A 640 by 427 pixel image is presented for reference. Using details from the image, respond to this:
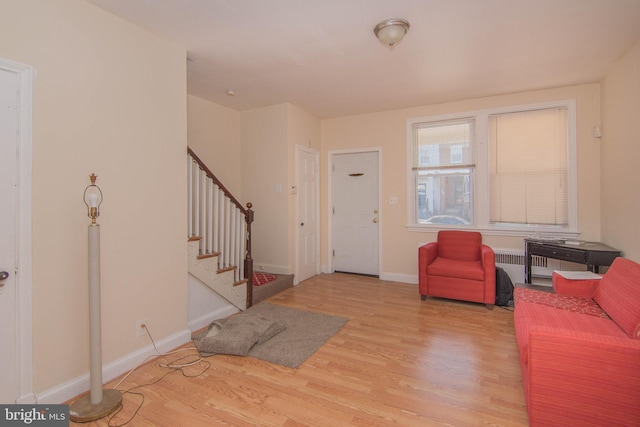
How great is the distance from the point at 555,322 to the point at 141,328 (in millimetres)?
3065

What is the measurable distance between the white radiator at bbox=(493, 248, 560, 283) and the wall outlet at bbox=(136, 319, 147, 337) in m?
4.25

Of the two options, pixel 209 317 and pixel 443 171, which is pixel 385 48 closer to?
pixel 443 171

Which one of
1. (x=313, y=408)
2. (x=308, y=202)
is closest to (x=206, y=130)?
(x=308, y=202)

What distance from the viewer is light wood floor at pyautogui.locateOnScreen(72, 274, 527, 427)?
1.89 m

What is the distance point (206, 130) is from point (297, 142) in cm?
131

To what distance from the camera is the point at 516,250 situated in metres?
4.22

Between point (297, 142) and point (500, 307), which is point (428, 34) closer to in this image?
point (297, 142)

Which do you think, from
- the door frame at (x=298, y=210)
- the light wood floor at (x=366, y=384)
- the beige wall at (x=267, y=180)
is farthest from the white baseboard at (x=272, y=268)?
the light wood floor at (x=366, y=384)

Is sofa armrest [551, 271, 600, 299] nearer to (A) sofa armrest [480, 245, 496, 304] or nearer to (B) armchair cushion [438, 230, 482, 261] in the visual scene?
(A) sofa armrest [480, 245, 496, 304]

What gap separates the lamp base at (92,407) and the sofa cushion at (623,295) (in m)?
3.05

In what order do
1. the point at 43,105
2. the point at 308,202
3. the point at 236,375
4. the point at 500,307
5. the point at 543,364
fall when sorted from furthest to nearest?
the point at 308,202 < the point at 500,307 < the point at 236,375 < the point at 43,105 < the point at 543,364

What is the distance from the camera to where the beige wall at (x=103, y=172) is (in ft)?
6.40

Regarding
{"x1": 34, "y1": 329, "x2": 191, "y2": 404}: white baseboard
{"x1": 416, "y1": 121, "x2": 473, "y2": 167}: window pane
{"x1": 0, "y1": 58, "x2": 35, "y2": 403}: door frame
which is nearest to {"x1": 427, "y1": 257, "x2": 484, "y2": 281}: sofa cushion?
{"x1": 416, "y1": 121, "x2": 473, "y2": 167}: window pane

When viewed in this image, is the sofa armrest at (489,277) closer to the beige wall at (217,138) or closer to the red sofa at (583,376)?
the red sofa at (583,376)
